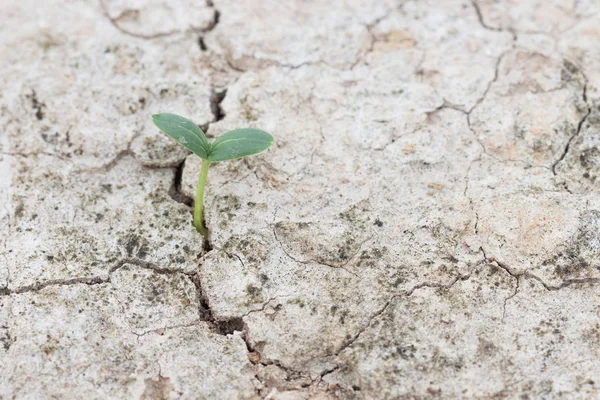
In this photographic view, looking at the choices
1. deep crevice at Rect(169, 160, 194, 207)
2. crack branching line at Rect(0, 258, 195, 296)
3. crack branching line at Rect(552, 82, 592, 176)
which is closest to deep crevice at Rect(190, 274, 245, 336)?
crack branching line at Rect(0, 258, 195, 296)

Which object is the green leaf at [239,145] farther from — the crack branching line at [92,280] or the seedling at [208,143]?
the crack branching line at [92,280]

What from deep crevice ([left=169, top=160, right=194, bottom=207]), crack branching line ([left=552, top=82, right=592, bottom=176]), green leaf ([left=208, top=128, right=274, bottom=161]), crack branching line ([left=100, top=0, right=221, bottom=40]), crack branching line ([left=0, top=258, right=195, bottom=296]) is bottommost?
crack branching line ([left=0, top=258, right=195, bottom=296])

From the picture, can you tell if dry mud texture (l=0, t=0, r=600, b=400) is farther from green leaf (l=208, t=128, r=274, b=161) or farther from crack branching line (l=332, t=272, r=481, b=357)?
green leaf (l=208, t=128, r=274, b=161)

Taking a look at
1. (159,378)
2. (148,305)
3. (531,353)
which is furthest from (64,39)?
(531,353)

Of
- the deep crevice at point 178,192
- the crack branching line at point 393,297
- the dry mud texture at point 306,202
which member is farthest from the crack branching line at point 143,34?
the crack branching line at point 393,297

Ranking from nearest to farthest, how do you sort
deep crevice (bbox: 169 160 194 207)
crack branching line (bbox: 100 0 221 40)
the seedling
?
the seedling
deep crevice (bbox: 169 160 194 207)
crack branching line (bbox: 100 0 221 40)

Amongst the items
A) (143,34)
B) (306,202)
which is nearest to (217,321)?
(306,202)

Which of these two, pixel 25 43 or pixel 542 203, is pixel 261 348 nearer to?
pixel 542 203
